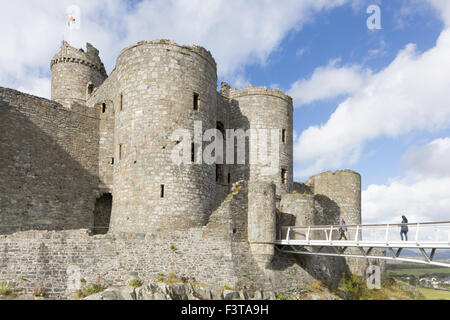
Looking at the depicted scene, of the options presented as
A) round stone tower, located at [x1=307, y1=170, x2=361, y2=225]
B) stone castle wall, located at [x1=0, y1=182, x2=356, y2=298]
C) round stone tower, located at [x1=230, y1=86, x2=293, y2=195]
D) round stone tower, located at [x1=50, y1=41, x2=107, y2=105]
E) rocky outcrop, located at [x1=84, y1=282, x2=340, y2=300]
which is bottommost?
rocky outcrop, located at [x1=84, y1=282, x2=340, y2=300]

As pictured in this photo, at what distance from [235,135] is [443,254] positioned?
13.3 meters

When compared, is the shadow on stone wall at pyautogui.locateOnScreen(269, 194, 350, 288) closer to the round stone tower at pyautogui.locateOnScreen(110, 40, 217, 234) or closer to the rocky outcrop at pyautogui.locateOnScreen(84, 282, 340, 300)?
the rocky outcrop at pyautogui.locateOnScreen(84, 282, 340, 300)

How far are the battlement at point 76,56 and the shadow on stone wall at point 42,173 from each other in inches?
433

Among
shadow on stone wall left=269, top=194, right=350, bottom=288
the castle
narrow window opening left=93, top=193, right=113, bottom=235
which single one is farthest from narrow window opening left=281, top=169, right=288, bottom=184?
narrow window opening left=93, top=193, right=113, bottom=235

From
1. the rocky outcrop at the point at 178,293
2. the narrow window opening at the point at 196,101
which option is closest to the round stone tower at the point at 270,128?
the narrow window opening at the point at 196,101

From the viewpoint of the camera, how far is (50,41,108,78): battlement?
30.9m

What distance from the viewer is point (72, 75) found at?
3077cm

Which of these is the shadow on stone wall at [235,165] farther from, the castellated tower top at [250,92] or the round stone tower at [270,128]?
the castellated tower top at [250,92]

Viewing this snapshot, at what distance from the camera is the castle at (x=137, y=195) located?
16.4 meters

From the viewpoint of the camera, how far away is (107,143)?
73.6ft

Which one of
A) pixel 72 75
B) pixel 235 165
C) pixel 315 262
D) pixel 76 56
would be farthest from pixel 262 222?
pixel 76 56

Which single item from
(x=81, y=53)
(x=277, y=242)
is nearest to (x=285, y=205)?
(x=277, y=242)

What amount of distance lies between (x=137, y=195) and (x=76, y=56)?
55.2 feet

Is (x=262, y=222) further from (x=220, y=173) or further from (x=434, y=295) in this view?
(x=434, y=295)
